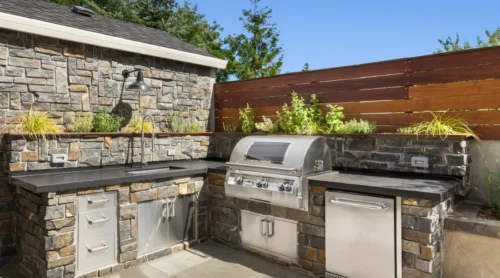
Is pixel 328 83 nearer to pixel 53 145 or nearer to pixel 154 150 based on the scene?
pixel 154 150

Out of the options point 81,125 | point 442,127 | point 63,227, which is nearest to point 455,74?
point 442,127

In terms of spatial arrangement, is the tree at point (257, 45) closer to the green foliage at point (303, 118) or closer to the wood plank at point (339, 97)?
the wood plank at point (339, 97)

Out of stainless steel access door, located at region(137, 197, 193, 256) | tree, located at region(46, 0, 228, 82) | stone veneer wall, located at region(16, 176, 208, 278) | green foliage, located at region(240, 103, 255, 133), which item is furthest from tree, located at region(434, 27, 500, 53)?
stone veneer wall, located at region(16, 176, 208, 278)

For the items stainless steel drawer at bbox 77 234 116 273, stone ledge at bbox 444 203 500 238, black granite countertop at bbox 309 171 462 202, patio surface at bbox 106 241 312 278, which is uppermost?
black granite countertop at bbox 309 171 462 202

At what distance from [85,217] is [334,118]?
10.3 feet

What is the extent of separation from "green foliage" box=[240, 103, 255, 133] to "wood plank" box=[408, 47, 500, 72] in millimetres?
2459

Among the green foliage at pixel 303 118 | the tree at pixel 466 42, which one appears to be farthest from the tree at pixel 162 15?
the tree at pixel 466 42

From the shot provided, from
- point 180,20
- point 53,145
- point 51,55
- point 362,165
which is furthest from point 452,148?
point 180,20

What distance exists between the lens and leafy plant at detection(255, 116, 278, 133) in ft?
16.1

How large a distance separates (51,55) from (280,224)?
11.4ft

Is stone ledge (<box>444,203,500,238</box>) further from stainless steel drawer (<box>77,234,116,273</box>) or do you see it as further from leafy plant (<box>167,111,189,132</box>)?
leafy plant (<box>167,111,189,132</box>)

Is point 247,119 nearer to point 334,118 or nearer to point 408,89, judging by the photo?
point 334,118

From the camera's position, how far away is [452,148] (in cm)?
325

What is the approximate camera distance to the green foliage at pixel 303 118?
4.43m
